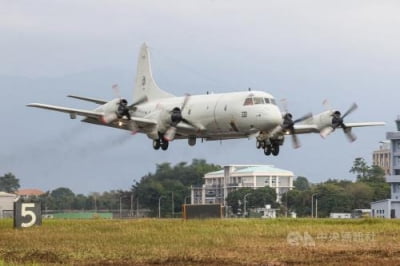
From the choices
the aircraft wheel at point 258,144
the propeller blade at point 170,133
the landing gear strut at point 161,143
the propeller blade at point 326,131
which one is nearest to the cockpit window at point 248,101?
the aircraft wheel at point 258,144

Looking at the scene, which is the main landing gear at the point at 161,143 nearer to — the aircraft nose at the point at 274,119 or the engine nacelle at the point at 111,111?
the engine nacelle at the point at 111,111

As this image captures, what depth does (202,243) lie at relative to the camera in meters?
55.5

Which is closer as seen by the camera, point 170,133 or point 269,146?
point 269,146

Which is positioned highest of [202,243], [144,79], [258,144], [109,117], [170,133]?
[144,79]

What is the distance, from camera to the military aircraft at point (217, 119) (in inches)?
3191

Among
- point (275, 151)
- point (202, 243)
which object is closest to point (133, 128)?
point (275, 151)

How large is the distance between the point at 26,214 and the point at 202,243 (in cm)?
1689

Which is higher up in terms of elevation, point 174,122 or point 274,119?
point 174,122

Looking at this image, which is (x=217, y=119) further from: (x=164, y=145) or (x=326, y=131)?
(x=326, y=131)

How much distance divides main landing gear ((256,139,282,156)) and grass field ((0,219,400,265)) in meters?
7.93

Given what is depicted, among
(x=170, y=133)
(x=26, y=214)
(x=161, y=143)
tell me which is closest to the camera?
(x=26, y=214)

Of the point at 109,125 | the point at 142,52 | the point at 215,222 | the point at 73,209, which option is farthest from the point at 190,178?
the point at 215,222

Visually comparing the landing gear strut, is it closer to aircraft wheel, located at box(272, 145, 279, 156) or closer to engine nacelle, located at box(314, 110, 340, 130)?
aircraft wheel, located at box(272, 145, 279, 156)

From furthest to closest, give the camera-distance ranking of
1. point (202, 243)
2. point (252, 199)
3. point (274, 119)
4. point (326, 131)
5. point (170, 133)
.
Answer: point (252, 199) < point (326, 131) < point (170, 133) < point (274, 119) < point (202, 243)
